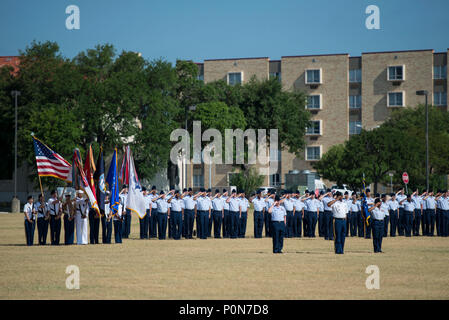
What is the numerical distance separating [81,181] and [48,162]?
1.33 meters

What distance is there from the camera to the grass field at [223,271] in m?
12.8

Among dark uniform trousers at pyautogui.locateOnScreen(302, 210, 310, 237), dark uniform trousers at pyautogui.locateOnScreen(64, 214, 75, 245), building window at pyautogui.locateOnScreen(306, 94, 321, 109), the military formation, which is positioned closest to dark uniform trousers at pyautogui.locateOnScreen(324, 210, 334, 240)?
the military formation

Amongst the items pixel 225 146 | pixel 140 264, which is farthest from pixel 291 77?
pixel 140 264

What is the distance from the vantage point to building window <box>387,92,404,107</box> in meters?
81.9

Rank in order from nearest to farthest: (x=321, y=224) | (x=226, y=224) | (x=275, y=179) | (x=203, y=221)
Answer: (x=203, y=221) → (x=226, y=224) → (x=321, y=224) → (x=275, y=179)

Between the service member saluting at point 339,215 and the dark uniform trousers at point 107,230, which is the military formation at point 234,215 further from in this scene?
the service member saluting at point 339,215

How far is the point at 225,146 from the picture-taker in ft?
204

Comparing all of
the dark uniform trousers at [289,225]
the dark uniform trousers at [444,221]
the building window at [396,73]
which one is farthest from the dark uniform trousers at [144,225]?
the building window at [396,73]

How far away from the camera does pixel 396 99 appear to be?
82312 millimetres

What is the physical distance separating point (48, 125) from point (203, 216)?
84.6 feet

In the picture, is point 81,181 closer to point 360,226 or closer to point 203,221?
point 203,221

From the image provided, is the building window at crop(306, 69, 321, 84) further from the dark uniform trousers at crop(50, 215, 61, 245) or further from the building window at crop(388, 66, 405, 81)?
the dark uniform trousers at crop(50, 215, 61, 245)

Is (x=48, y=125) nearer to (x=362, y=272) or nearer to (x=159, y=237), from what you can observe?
(x=159, y=237)

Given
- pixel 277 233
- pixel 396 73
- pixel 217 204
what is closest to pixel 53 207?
pixel 217 204
